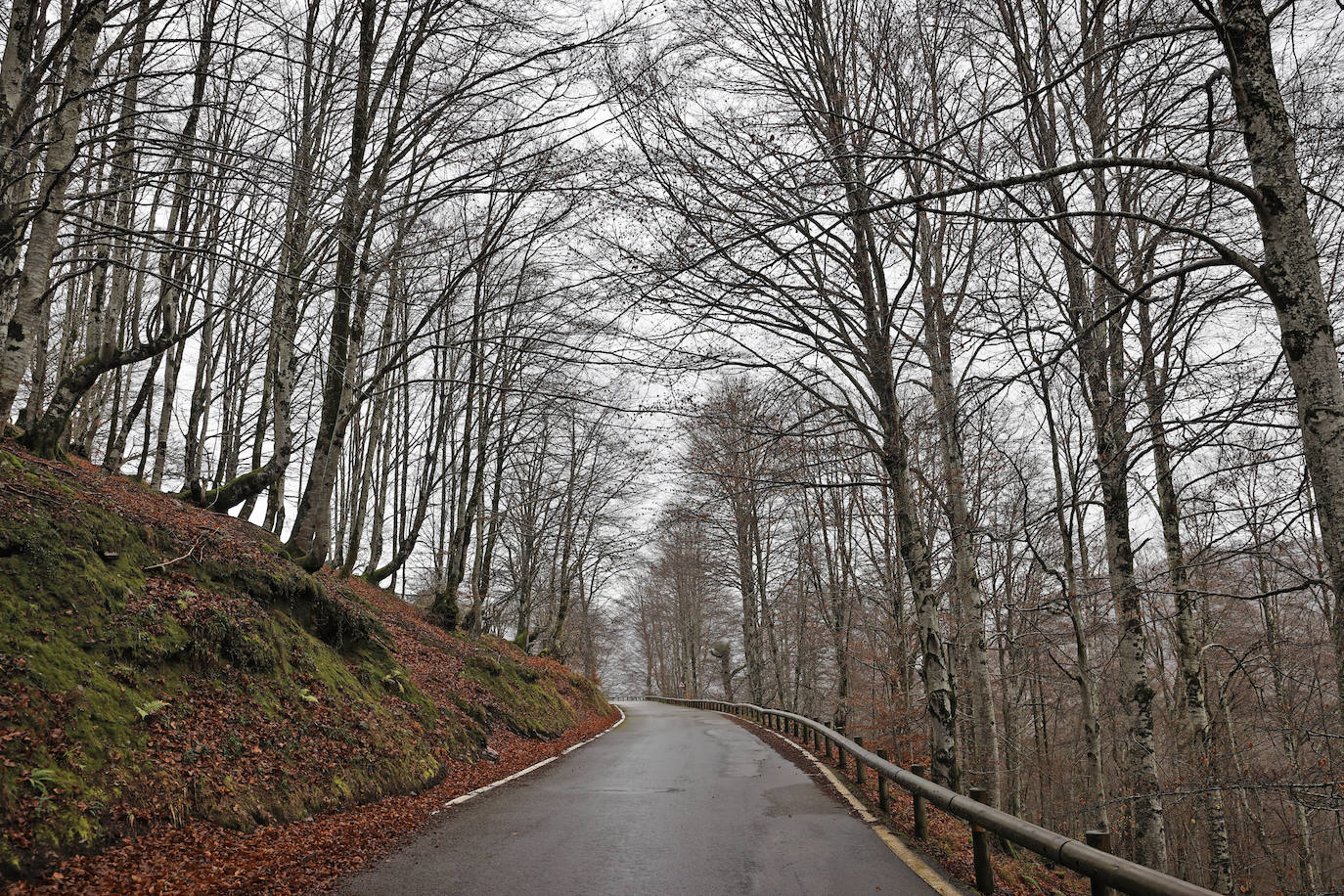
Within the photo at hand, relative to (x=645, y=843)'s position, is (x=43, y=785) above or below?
above

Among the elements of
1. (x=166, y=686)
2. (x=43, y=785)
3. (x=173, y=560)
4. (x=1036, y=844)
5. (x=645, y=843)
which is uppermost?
(x=173, y=560)

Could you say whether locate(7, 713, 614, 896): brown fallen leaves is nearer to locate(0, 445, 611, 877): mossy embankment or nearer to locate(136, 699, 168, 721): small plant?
locate(0, 445, 611, 877): mossy embankment

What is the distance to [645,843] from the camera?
6227 millimetres

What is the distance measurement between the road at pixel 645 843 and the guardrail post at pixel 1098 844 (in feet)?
3.84

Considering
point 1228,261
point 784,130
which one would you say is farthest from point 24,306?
point 1228,261

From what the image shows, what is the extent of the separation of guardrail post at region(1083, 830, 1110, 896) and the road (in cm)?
117

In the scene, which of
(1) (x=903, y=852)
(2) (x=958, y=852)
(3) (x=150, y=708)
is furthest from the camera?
(2) (x=958, y=852)

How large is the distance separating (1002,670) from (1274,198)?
17.8 meters

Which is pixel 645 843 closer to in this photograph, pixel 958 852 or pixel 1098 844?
pixel 958 852

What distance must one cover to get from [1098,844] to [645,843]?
352 centimetres

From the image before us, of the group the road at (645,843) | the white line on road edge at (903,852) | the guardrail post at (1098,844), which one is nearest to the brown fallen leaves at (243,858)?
the road at (645,843)

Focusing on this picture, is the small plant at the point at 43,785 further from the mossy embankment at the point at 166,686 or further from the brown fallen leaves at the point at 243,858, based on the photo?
the brown fallen leaves at the point at 243,858

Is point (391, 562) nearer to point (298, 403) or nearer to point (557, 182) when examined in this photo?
point (298, 403)

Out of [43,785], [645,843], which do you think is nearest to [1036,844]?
[645,843]
